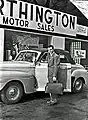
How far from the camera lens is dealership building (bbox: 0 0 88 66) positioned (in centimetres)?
1105

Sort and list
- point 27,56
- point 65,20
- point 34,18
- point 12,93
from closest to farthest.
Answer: point 12,93
point 27,56
point 34,18
point 65,20

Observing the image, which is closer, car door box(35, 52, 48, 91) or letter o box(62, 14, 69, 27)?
car door box(35, 52, 48, 91)

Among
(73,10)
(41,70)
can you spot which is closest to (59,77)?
(41,70)

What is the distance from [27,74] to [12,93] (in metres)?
0.78

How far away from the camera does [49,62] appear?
7.04 m

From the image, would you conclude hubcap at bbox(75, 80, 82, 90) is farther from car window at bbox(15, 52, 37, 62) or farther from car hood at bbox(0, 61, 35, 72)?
car hood at bbox(0, 61, 35, 72)

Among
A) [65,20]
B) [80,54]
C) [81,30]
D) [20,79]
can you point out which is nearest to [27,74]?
[20,79]

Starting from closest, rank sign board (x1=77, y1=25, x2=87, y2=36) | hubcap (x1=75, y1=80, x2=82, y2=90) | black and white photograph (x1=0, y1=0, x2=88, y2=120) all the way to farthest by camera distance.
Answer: black and white photograph (x1=0, y1=0, x2=88, y2=120)
hubcap (x1=75, y1=80, x2=82, y2=90)
sign board (x1=77, y1=25, x2=87, y2=36)

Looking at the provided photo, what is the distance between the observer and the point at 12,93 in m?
6.81

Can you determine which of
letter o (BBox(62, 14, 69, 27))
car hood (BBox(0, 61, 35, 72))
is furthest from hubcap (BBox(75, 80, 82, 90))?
letter o (BBox(62, 14, 69, 27))

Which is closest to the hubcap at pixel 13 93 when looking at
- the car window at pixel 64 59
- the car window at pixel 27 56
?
the car window at pixel 27 56

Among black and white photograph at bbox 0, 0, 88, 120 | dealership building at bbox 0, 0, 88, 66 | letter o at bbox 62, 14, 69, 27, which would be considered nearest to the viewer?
black and white photograph at bbox 0, 0, 88, 120

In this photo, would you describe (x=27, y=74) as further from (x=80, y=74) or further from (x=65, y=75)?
(x=80, y=74)

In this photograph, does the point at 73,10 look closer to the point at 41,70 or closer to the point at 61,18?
the point at 61,18
